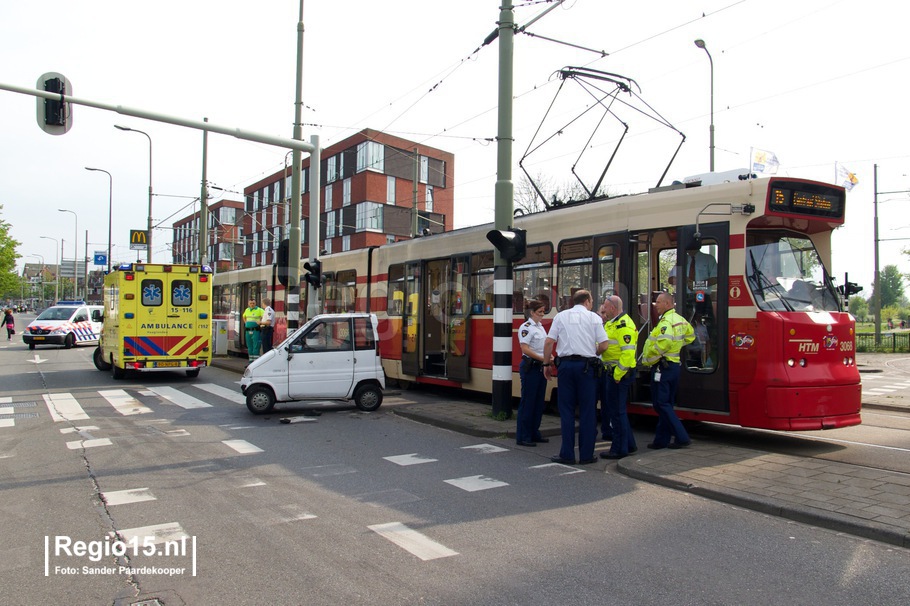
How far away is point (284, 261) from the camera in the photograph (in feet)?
53.7

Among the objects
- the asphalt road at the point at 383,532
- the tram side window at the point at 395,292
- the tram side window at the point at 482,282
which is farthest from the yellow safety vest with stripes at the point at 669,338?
the tram side window at the point at 395,292

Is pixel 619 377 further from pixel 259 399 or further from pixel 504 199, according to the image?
pixel 259 399

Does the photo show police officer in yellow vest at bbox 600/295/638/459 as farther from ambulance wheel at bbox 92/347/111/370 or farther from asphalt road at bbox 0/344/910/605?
ambulance wheel at bbox 92/347/111/370

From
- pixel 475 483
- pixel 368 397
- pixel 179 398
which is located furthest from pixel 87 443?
pixel 475 483

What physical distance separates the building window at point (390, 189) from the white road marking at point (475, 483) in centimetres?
4352

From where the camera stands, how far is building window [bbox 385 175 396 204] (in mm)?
49166

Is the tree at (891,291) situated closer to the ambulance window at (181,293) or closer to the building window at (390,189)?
the building window at (390,189)

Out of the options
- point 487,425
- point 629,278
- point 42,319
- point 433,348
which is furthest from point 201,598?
point 42,319

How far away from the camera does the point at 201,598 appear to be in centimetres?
399

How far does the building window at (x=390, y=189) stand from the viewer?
161ft

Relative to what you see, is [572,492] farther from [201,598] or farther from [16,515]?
[16,515]

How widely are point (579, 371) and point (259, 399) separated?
5.66m

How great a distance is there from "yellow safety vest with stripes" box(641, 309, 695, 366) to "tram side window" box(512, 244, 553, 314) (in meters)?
2.74

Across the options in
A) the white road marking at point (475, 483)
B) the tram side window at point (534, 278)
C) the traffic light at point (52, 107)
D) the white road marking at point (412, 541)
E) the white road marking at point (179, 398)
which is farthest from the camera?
the white road marking at point (179, 398)
